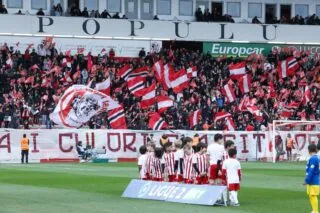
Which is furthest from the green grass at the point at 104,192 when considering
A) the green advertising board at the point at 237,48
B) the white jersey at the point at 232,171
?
the green advertising board at the point at 237,48

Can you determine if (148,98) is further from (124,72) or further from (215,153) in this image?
(215,153)

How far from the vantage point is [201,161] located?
1066 inches

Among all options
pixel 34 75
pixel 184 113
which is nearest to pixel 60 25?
pixel 34 75

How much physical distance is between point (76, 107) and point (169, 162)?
A: 2638 cm

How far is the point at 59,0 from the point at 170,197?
45.7 meters

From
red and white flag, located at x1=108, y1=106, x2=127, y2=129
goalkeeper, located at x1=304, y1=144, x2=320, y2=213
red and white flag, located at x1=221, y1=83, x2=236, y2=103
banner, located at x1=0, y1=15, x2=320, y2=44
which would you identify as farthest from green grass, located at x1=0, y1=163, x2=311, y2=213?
banner, located at x1=0, y1=15, x2=320, y2=44

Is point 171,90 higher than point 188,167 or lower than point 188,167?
higher

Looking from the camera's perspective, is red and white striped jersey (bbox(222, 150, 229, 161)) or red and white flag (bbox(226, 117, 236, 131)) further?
red and white flag (bbox(226, 117, 236, 131))

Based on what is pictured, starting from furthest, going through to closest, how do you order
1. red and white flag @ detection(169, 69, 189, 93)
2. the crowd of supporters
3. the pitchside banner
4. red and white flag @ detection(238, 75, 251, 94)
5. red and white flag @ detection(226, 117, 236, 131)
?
red and white flag @ detection(238, 75, 251, 94) → red and white flag @ detection(169, 69, 189, 93) → red and white flag @ detection(226, 117, 236, 131) → the crowd of supporters → the pitchside banner

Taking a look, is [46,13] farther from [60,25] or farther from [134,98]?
[134,98]

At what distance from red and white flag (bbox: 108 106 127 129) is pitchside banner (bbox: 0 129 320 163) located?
137 centimetres

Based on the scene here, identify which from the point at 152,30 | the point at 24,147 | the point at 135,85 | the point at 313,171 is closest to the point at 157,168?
the point at 313,171

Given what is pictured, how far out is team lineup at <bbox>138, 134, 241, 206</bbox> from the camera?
2706cm

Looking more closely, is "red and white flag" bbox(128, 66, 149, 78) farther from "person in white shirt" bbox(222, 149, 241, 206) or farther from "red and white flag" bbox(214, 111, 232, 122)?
"person in white shirt" bbox(222, 149, 241, 206)
